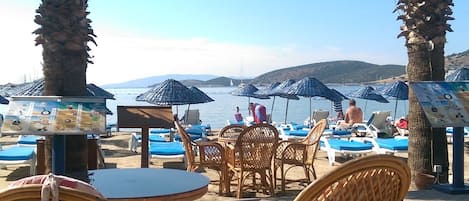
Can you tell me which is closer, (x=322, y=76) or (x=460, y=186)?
(x=460, y=186)

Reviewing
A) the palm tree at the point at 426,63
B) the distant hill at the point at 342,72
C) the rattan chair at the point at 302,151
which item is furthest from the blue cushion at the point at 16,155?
the distant hill at the point at 342,72

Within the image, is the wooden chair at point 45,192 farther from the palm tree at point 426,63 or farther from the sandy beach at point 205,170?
the palm tree at point 426,63

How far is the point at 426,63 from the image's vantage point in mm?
6375

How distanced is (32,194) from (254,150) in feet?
14.8

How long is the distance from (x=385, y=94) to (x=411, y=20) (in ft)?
33.0

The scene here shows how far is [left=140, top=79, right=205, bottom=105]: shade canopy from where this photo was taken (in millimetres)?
12164

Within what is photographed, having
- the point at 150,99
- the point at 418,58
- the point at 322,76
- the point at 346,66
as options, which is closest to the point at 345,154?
the point at 418,58

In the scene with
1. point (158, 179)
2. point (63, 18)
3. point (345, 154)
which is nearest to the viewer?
point (158, 179)

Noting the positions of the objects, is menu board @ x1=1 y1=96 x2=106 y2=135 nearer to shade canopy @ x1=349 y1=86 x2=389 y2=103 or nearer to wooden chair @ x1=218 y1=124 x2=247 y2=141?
wooden chair @ x1=218 y1=124 x2=247 y2=141

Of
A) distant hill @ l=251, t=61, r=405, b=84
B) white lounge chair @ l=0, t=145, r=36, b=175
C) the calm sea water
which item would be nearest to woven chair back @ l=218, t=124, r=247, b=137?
white lounge chair @ l=0, t=145, r=36, b=175

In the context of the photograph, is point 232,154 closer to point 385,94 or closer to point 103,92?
point 103,92

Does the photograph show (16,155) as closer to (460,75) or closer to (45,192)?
(45,192)

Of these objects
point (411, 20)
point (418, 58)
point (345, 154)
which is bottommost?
point (345, 154)

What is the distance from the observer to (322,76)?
275 feet
